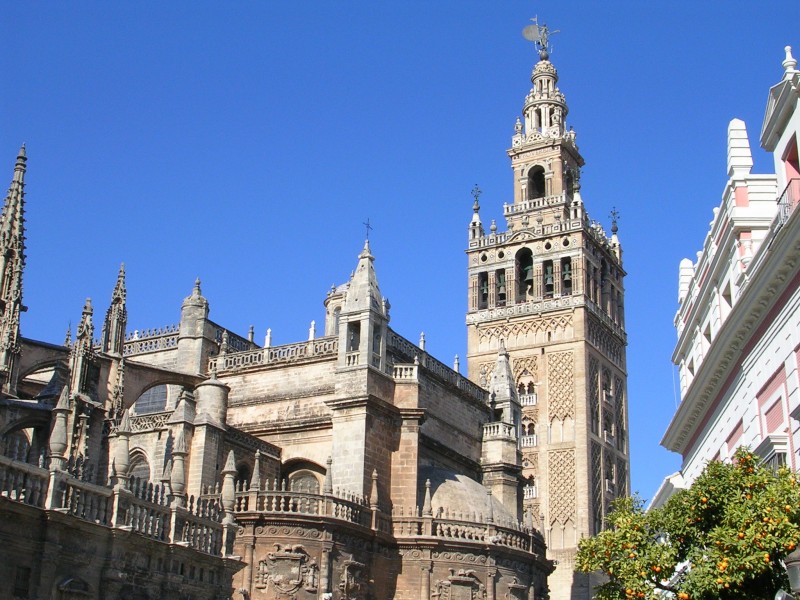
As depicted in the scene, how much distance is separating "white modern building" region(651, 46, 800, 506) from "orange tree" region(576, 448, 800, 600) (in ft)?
4.92

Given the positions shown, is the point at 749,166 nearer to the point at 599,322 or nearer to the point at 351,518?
the point at 351,518

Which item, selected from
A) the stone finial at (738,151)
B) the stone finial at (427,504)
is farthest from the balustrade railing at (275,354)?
the stone finial at (738,151)

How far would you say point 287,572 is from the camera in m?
27.9

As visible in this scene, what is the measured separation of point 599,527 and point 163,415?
2361 cm

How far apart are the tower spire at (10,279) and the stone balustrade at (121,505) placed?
583cm

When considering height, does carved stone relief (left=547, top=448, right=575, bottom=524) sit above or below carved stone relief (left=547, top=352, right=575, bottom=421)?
below

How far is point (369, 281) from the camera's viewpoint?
33.3 meters

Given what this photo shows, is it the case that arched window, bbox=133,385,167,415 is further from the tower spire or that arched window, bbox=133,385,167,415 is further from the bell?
the bell

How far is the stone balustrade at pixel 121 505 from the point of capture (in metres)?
15.8

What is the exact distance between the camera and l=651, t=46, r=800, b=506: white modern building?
16.6 metres

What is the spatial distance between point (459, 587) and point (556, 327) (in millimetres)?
23300

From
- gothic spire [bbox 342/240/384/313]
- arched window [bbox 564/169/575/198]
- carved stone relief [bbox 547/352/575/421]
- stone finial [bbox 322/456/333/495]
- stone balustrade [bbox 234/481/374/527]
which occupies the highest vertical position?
arched window [bbox 564/169/575/198]

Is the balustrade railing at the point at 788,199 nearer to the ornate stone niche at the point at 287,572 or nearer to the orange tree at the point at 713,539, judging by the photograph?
the orange tree at the point at 713,539

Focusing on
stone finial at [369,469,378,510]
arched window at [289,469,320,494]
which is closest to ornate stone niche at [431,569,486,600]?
stone finial at [369,469,378,510]
